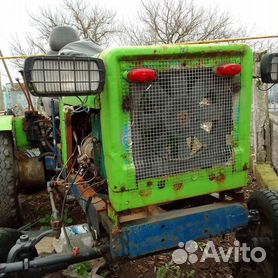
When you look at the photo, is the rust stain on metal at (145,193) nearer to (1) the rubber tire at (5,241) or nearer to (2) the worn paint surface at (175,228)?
(2) the worn paint surface at (175,228)

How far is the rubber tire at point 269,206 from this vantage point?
2.39 metres

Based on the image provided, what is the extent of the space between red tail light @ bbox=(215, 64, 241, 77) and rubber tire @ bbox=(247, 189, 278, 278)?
3.09 ft

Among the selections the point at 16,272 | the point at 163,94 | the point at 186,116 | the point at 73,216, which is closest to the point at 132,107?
the point at 163,94

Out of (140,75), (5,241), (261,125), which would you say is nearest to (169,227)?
(140,75)

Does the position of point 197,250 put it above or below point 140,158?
below

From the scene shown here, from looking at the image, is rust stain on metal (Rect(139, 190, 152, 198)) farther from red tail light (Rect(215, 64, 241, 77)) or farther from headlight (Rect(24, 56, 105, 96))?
red tail light (Rect(215, 64, 241, 77))

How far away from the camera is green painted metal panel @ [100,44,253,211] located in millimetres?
1988

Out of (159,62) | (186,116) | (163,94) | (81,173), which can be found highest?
(159,62)

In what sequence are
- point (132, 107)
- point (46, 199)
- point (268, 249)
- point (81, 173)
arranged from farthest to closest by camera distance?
point (46, 199), point (81, 173), point (268, 249), point (132, 107)

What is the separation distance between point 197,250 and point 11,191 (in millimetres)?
1734

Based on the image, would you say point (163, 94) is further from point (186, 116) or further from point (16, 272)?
point (16, 272)

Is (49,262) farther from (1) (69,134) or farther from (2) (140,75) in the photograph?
(2) (140,75)

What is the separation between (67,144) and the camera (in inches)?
112

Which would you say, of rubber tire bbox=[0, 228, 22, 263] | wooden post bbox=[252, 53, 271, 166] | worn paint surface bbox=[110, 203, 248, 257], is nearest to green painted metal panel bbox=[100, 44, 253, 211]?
worn paint surface bbox=[110, 203, 248, 257]
